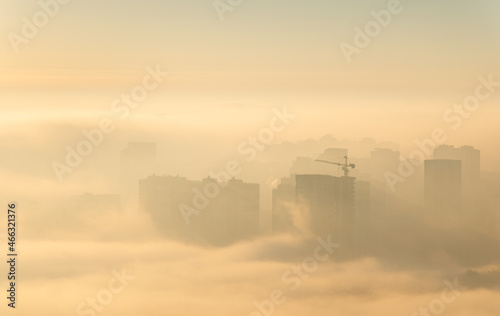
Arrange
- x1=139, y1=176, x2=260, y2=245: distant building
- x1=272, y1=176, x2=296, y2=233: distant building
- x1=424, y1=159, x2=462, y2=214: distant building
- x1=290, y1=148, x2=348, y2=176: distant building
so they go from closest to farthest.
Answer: x1=139, y1=176, x2=260, y2=245: distant building → x1=272, y1=176, x2=296, y2=233: distant building → x1=424, y1=159, x2=462, y2=214: distant building → x1=290, y1=148, x2=348, y2=176: distant building

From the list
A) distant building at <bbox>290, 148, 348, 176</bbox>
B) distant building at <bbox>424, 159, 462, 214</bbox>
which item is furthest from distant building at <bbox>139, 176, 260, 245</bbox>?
distant building at <bbox>424, 159, 462, 214</bbox>

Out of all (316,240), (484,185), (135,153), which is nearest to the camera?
(135,153)

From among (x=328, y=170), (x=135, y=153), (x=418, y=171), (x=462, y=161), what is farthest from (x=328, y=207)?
(x=135, y=153)

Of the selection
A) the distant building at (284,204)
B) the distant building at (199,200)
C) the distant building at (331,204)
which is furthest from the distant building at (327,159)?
the distant building at (199,200)

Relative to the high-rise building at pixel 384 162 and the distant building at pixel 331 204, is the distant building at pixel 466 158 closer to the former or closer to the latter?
the high-rise building at pixel 384 162

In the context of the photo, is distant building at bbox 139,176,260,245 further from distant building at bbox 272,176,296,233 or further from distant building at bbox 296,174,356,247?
distant building at bbox 296,174,356,247

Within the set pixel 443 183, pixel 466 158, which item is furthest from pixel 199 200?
pixel 466 158

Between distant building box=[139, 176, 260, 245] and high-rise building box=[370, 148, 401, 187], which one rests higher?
high-rise building box=[370, 148, 401, 187]

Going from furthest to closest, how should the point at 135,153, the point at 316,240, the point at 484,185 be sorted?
the point at 316,240 → the point at 484,185 → the point at 135,153

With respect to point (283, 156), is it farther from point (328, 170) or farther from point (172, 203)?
point (172, 203)
